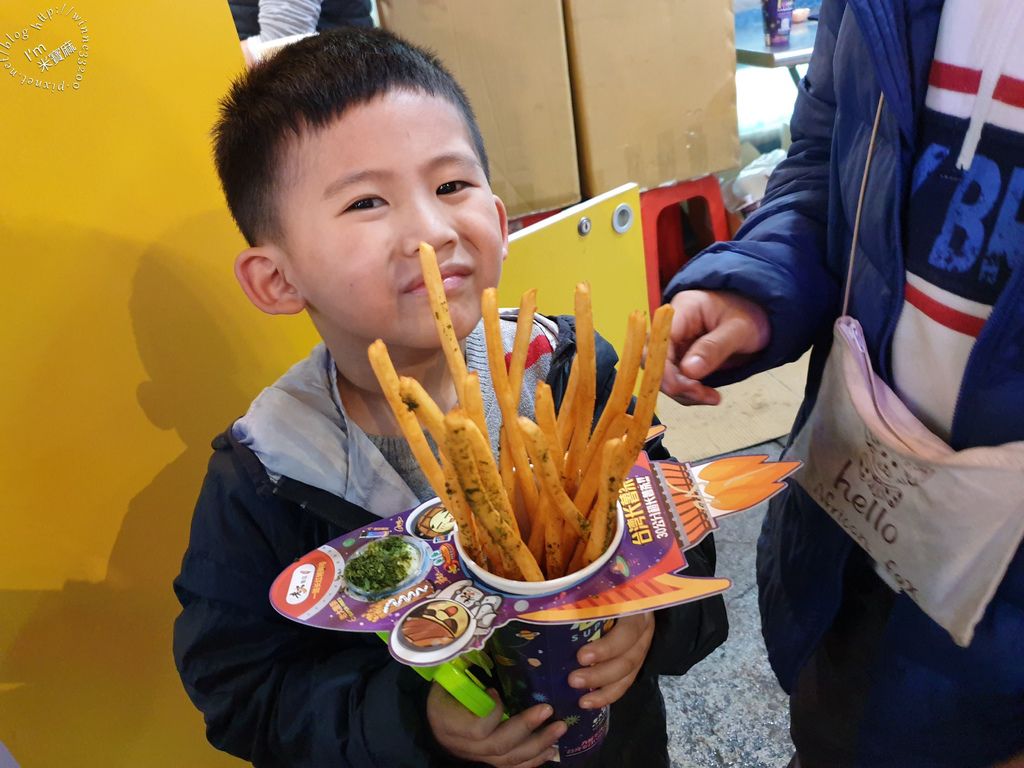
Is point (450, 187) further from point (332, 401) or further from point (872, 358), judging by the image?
point (872, 358)

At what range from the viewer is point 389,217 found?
26.0 inches

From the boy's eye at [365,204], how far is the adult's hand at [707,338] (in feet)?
1.03

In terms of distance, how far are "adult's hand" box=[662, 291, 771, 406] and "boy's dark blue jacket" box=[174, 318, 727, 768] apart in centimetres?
19

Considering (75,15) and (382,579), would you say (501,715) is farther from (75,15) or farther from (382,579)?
(75,15)

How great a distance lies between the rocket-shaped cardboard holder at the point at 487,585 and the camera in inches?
16.7

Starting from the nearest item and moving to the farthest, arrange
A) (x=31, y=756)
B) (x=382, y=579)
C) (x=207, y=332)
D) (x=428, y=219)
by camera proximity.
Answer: (x=382, y=579) < (x=428, y=219) < (x=31, y=756) < (x=207, y=332)

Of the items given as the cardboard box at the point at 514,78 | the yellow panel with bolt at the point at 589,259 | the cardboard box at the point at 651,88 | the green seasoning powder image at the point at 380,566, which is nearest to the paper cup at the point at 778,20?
the cardboard box at the point at 651,88

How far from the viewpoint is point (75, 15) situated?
792 mm

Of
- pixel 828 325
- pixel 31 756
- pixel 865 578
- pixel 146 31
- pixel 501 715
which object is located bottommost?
pixel 31 756

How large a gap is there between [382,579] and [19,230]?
67cm

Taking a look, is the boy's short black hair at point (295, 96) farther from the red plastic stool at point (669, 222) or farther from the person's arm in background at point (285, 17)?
the red plastic stool at point (669, 222)

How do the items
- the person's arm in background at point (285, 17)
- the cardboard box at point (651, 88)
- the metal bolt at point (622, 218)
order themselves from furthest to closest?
the cardboard box at point (651, 88), the person's arm in background at point (285, 17), the metal bolt at point (622, 218)

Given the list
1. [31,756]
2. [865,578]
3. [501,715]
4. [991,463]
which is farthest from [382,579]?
[31,756]

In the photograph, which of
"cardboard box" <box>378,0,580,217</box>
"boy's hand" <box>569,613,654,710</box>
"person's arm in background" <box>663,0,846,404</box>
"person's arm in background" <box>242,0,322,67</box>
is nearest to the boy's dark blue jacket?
"boy's hand" <box>569,613,654,710</box>
